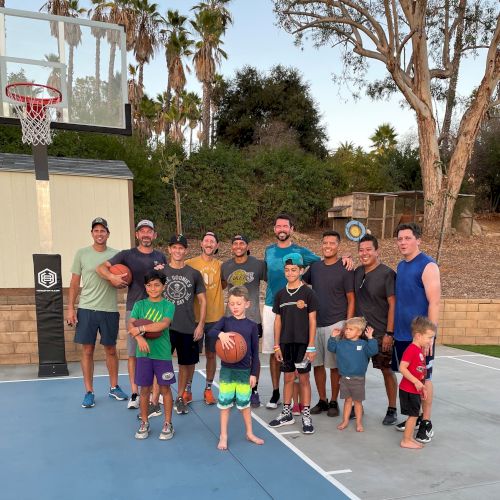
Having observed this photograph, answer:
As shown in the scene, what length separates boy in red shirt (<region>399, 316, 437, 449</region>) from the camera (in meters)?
3.93

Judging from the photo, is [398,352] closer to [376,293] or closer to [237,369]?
[376,293]

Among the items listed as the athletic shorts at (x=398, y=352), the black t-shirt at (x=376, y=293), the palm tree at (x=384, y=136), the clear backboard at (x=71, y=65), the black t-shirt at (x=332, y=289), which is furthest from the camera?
the palm tree at (x=384, y=136)

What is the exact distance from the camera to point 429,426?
421cm

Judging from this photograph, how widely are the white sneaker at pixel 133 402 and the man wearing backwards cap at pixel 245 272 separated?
1.25m

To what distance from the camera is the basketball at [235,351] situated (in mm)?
3883

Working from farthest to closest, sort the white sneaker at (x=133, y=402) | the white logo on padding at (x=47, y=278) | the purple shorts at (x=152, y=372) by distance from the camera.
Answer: the white logo on padding at (x=47, y=278)
the white sneaker at (x=133, y=402)
the purple shorts at (x=152, y=372)

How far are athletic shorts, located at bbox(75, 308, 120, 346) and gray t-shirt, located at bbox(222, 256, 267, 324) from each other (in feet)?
4.32

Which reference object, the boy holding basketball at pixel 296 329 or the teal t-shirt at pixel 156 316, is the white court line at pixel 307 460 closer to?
the boy holding basketball at pixel 296 329

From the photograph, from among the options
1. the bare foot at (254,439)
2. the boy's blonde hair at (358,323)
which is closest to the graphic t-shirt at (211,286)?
the bare foot at (254,439)

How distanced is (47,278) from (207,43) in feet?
75.8

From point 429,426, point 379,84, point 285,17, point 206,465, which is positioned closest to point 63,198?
point 206,465

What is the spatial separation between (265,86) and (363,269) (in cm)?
2315

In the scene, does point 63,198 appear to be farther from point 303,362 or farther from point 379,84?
point 379,84

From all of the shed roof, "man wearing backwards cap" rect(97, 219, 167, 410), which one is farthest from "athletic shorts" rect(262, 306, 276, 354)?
the shed roof
